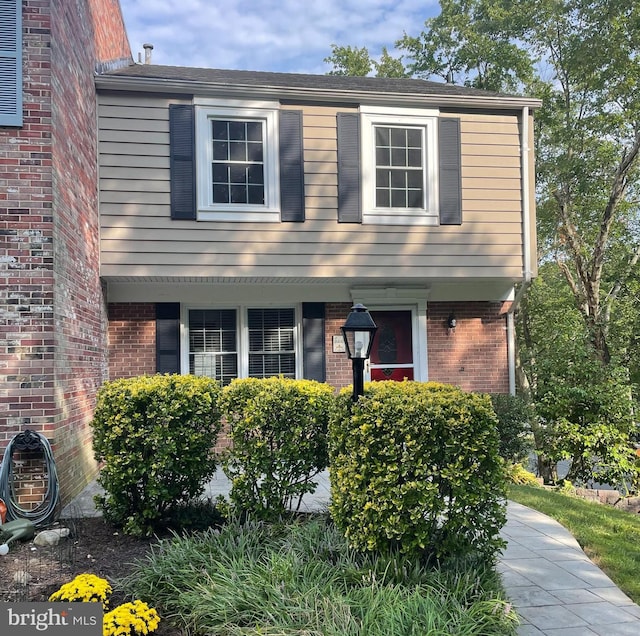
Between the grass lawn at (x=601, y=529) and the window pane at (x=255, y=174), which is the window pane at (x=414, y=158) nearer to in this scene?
the window pane at (x=255, y=174)

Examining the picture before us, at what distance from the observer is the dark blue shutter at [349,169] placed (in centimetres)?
747

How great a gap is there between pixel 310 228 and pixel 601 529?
4896 mm

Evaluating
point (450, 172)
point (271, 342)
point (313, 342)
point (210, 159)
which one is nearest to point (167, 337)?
point (271, 342)

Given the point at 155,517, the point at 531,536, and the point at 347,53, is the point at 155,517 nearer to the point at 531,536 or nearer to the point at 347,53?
the point at 531,536

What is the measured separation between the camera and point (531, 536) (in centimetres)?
462

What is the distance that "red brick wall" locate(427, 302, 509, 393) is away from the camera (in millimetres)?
8375

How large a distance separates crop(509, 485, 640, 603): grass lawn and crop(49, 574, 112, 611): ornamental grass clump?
3.20 meters

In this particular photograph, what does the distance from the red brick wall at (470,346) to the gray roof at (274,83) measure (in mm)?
3185

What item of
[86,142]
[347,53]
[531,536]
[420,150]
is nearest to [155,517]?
[531,536]

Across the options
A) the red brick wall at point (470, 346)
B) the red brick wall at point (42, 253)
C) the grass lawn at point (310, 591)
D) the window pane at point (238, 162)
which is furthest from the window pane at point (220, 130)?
the grass lawn at point (310, 591)

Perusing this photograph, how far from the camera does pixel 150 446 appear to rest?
4074 mm

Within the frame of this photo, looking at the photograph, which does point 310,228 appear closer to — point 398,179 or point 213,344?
point 398,179

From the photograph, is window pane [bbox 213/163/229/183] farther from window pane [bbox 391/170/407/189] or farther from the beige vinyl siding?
window pane [bbox 391/170/407/189]

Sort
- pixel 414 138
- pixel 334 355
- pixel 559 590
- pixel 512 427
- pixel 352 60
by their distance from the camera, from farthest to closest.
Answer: pixel 352 60 < pixel 334 355 < pixel 414 138 < pixel 512 427 < pixel 559 590
